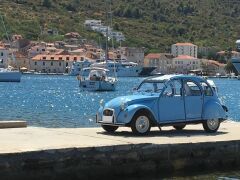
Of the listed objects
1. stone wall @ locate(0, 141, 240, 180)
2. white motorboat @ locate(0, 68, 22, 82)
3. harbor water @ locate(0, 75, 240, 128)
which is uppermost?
white motorboat @ locate(0, 68, 22, 82)

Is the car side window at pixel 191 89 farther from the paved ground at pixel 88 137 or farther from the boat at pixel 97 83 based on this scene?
the boat at pixel 97 83

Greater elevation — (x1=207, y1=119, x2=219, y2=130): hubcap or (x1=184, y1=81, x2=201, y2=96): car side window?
(x1=184, y1=81, x2=201, y2=96): car side window

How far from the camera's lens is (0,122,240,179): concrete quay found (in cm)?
1392

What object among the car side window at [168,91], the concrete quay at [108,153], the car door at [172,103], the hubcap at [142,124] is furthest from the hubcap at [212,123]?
the hubcap at [142,124]

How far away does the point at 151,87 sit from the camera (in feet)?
62.3

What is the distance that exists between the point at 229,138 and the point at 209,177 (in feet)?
6.03

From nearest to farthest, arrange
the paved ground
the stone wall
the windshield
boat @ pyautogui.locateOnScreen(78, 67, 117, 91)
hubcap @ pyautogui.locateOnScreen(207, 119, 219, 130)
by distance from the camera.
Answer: the stone wall → the paved ground → the windshield → hubcap @ pyautogui.locateOnScreen(207, 119, 219, 130) → boat @ pyautogui.locateOnScreen(78, 67, 117, 91)

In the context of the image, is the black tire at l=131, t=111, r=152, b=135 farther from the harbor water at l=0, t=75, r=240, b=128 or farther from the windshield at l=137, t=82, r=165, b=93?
the harbor water at l=0, t=75, r=240, b=128

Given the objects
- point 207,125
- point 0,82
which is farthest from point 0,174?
point 0,82

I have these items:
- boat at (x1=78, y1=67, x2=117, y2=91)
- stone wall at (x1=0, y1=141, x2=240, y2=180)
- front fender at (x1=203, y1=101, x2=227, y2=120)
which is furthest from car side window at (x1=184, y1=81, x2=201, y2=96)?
boat at (x1=78, y1=67, x2=117, y2=91)

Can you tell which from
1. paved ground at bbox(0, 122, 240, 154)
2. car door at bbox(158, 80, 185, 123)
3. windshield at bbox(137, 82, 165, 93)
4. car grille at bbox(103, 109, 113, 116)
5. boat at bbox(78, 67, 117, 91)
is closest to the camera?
paved ground at bbox(0, 122, 240, 154)

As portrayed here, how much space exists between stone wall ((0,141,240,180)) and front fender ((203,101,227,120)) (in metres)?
2.14

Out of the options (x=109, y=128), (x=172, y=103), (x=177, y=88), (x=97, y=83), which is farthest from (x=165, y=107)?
(x=97, y=83)

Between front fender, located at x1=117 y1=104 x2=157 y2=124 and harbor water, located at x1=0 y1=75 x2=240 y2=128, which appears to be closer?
front fender, located at x1=117 y1=104 x2=157 y2=124
